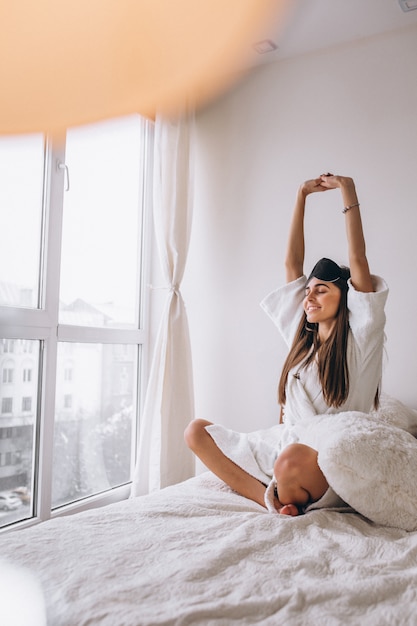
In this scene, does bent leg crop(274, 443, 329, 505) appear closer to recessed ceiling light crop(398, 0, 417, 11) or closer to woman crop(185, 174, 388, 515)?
woman crop(185, 174, 388, 515)

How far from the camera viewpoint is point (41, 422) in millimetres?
2092

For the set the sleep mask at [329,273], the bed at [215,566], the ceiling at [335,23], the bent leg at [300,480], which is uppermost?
the ceiling at [335,23]

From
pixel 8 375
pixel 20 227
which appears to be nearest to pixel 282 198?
pixel 20 227

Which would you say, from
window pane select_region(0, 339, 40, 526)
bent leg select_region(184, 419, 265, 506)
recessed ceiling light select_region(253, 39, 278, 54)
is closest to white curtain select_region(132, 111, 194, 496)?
recessed ceiling light select_region(253, 39, 278, 54)

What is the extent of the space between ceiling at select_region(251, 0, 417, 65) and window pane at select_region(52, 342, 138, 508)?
1.56 metres

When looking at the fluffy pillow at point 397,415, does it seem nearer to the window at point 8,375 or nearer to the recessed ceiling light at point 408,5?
the window at point 8,375

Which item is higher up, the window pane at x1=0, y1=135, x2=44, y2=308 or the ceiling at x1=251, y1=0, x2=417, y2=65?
the ceiling at x1=251, y1=0, x2=417, y2=65

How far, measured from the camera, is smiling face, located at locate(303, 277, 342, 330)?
6.03 feet

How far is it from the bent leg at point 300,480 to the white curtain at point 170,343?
1082 millimetres

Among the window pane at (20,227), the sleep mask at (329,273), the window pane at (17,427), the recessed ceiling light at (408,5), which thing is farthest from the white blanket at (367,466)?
the recessed ceiling light at (408,5)

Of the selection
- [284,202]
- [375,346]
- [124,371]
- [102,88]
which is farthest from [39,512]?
[102,88]

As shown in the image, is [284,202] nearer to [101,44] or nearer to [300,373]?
[300,373]

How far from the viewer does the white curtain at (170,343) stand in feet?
8.10

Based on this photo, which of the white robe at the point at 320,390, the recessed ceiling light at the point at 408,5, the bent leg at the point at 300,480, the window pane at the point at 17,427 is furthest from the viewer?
the recessed ceiling light at the point at 408,5
